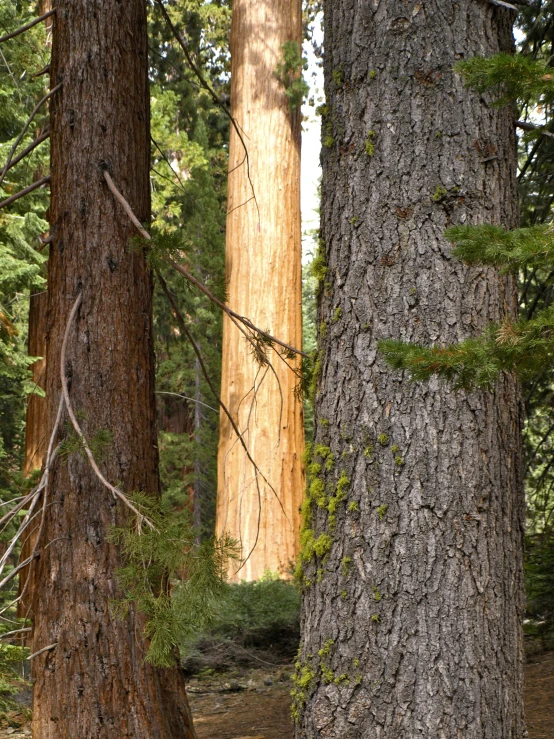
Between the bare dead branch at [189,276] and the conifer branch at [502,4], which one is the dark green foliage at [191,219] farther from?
the conifer branch at [502,4]

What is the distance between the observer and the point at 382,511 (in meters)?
2.85

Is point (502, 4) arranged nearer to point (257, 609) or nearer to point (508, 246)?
point (508, 246)

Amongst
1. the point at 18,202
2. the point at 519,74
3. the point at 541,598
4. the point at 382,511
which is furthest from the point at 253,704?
the point at 18,202

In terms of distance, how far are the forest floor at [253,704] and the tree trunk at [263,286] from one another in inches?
64.8

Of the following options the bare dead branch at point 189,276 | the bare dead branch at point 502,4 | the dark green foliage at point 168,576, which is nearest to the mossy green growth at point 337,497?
the dark green foliage at point 168,576

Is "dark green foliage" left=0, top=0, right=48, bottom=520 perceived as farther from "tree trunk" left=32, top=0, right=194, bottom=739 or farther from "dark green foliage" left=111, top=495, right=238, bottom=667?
"dark green foliage" left=111, top=495, right=238, bottom=667

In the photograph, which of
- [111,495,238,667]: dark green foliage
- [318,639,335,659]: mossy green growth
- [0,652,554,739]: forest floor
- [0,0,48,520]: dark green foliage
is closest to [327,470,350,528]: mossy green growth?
[318,639,335,659]: mossy green growth

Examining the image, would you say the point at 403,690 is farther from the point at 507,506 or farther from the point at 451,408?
the point at 451,408

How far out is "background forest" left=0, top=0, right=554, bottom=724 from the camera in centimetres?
634

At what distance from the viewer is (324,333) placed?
125 inches

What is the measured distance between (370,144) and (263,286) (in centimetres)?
533

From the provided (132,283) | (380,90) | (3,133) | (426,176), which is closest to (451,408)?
(426,176)

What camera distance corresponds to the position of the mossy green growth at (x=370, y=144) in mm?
3051

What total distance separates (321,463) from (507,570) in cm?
81
